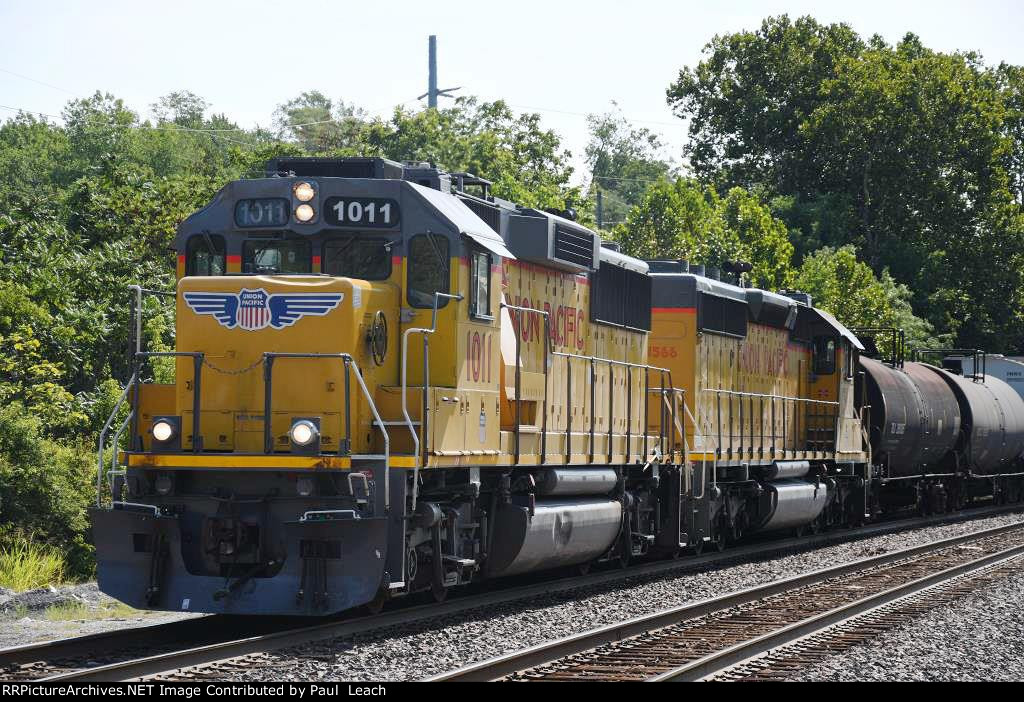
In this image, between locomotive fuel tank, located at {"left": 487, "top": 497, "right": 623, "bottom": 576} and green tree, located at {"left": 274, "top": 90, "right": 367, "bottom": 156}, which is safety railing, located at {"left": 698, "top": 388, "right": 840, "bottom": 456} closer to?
locomotive fuel tank, located at {"left": 487, "top": 497, "right": 623, "bottom": 576}

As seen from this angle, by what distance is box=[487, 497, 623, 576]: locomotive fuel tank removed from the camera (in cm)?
1227

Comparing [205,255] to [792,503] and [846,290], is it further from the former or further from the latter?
[846,290]

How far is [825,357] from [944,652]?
13.1 meters

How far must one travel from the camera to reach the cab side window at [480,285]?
11367 millimetres

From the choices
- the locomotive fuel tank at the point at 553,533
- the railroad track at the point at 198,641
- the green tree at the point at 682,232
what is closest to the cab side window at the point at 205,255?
the railroad track at the point at 198,641

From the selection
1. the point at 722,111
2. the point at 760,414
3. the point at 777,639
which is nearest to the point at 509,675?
the point at 777,639

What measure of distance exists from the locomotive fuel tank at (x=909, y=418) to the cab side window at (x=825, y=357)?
1.62 meters

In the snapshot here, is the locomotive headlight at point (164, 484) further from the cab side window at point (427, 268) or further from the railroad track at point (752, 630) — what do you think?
the railroad track at point (752, 630)

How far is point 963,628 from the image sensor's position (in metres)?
11.0

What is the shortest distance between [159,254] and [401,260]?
2047 centimetres

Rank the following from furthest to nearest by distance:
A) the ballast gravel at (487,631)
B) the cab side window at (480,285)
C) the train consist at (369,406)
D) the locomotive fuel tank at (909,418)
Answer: the locomotive fuel tank at (909,418) → the cab side window at (480,285) → the train consist at (369,406) → the ballast gravel at (487,631)

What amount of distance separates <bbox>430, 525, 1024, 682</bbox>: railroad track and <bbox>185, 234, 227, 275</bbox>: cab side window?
4215 mm

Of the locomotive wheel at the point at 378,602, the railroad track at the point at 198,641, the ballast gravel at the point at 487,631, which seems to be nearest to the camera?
the railroad track at the point at 198,641

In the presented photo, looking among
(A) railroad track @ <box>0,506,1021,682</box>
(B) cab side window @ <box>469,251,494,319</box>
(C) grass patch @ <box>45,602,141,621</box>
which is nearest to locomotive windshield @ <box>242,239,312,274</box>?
(B) cab side window @ <box>469,251,494,319</box>
